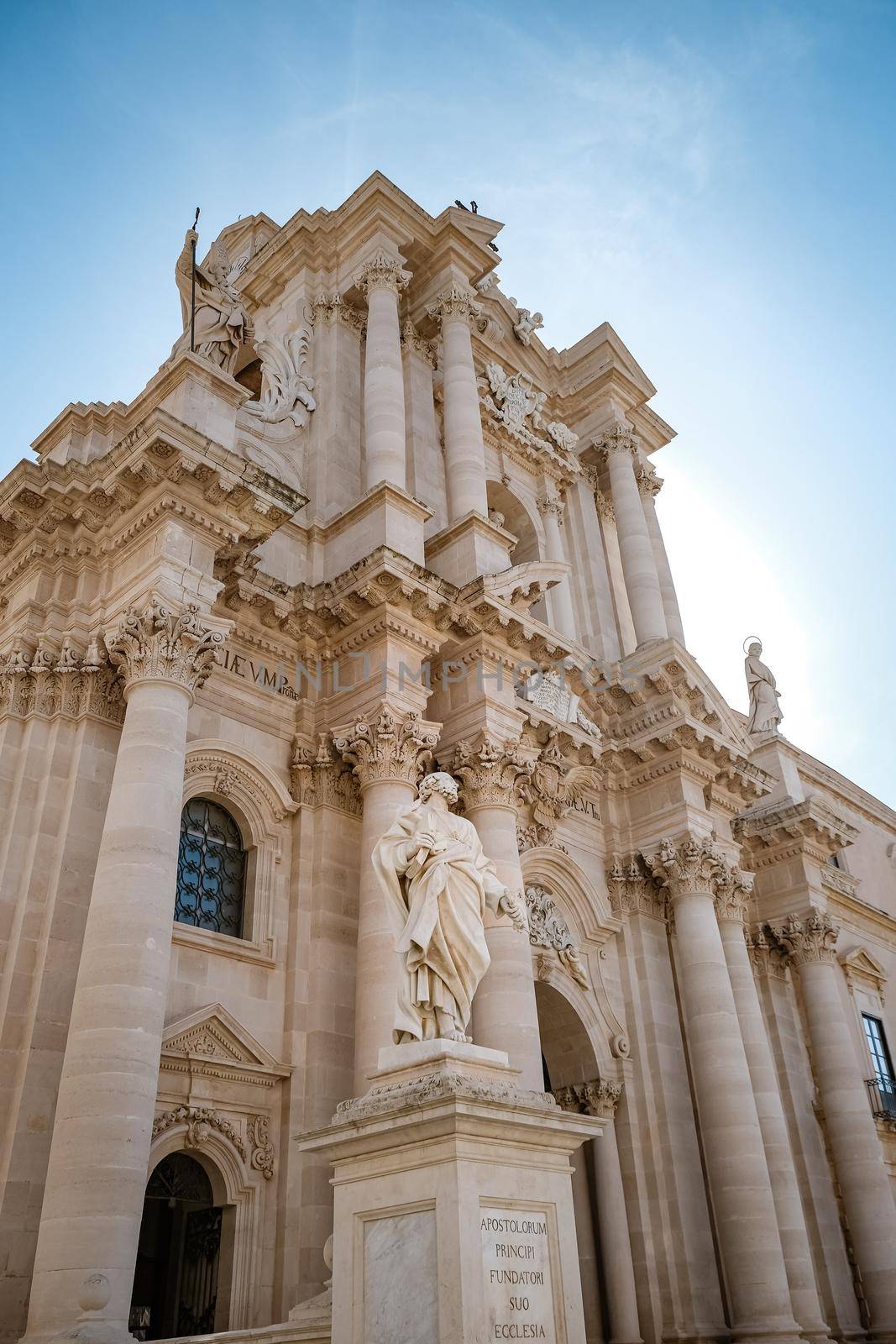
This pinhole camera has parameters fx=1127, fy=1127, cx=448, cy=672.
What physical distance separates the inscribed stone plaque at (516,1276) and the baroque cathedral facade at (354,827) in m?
0.99

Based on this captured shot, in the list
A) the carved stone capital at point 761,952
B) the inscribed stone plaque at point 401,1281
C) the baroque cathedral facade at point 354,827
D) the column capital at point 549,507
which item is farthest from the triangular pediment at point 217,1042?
the column capital at point 549,507

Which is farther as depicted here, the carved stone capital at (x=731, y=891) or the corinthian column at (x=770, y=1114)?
the carved stone capital at (x=731, y=891)

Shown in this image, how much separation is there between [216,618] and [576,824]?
29.5 ft

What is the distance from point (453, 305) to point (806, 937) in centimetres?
1428

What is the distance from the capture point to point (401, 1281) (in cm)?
654

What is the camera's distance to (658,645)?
20.6 meters

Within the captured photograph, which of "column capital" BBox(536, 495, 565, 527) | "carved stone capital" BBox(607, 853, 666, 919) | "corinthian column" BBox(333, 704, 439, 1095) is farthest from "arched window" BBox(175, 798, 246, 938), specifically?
"column capital" BBox(536, 495, 565, 527)

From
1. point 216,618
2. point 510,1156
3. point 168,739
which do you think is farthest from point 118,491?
point 510,1156

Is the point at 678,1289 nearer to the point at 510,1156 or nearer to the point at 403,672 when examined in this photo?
the point at 403,672

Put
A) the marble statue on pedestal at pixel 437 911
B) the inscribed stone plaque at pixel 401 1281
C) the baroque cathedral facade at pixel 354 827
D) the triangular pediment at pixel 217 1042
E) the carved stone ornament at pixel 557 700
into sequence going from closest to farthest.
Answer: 1. the inscribed stone plaque at pixel 401 1281
2. the marble statue on pedestal at pixel 437 911
3. the baroque cathedral facade at pixel 354 827
4. the triangular pediment at pixel 217 1042
5. the carved stone ornament at pixel 557 700

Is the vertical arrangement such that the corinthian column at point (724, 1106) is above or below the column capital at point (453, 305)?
below

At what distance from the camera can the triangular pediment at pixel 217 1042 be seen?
12.3 m

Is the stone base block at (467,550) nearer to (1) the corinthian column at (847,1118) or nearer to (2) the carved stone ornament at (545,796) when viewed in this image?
(2) the carved stone ornament at (545,796)

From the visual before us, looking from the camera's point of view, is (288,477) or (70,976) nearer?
(70,976)
